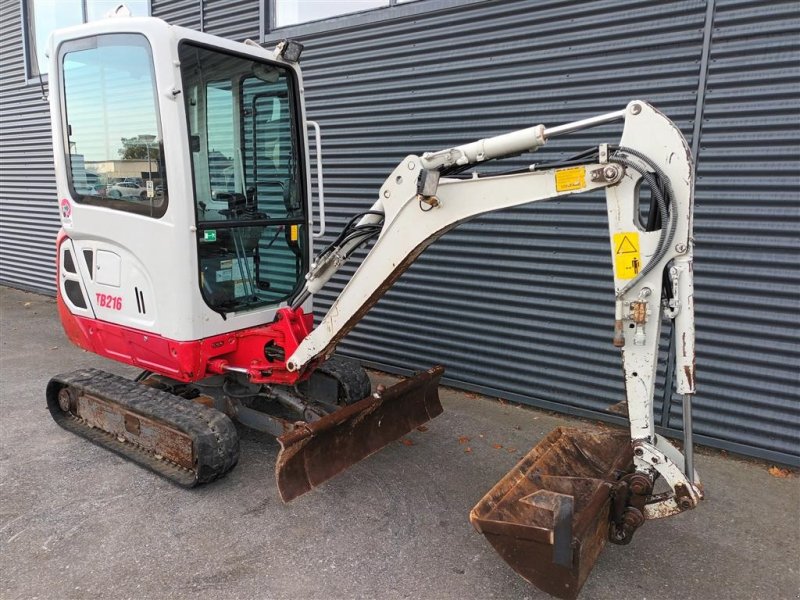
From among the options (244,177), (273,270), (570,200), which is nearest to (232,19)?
(244,177)

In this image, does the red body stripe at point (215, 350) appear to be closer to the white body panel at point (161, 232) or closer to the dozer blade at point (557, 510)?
the white body panel at point (161, 232)

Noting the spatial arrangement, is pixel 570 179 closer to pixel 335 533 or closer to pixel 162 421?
pixel 335 533

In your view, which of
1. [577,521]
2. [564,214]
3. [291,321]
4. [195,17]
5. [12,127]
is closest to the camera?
[577,521]

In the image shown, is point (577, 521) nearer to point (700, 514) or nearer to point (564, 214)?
point (700, 514)

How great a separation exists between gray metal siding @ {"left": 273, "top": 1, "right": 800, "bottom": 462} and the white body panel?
1758 mm

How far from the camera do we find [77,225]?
13.1 ft

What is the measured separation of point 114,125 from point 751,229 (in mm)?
4494

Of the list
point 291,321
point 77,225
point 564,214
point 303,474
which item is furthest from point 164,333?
point 564,214

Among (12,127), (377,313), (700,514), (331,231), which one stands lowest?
(700,514)

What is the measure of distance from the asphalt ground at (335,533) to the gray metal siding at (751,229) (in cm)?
48

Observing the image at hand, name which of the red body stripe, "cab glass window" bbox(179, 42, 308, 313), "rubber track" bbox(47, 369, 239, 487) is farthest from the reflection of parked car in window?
"rubber track" bbox(47, 369, 239, 487)

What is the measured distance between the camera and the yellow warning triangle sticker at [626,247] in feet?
8.47

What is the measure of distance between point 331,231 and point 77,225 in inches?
109

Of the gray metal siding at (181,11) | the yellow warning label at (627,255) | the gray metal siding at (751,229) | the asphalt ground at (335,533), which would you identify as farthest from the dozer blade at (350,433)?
the gray metal siding at (181,11)
